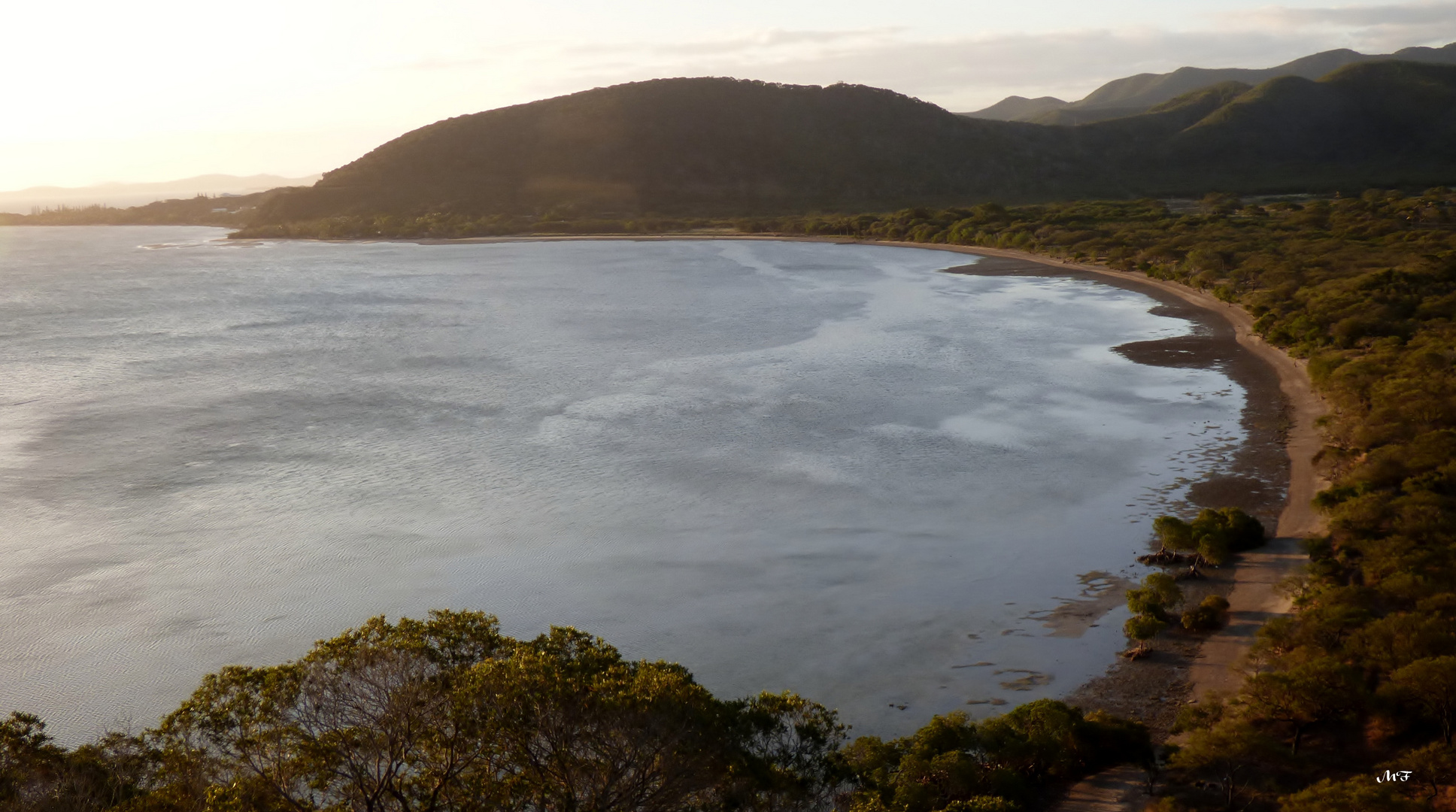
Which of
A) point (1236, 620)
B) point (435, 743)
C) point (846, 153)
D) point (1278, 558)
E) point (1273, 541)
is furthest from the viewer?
point (846, 153)

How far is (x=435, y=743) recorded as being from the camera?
11.2 m

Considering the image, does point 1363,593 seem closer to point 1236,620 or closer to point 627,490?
point 1236,620

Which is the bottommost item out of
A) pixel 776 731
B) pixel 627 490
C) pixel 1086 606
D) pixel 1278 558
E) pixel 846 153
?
pixel 1086 606

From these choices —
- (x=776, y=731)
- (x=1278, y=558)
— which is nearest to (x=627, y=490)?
(x=1278, y=558)

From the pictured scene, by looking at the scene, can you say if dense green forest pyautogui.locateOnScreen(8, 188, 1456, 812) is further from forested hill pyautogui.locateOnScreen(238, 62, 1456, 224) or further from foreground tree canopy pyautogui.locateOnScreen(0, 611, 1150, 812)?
forested hill pyautogui.locateOnScreen(238, 62, 1456, 224)

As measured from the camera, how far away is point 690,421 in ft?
119

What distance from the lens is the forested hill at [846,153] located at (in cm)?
14388

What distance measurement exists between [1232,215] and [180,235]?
441ft

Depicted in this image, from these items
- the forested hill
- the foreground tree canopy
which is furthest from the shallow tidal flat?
the forested hill

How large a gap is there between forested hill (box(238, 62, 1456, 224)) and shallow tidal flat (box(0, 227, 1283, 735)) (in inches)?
3428

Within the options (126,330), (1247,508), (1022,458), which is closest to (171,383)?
(126,330)

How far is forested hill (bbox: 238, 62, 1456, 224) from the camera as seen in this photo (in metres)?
144

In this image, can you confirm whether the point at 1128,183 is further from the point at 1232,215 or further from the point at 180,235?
the point at 180,235

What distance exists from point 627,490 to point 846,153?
445ft
